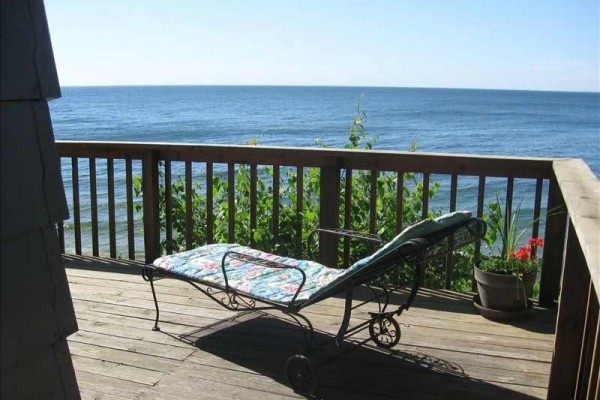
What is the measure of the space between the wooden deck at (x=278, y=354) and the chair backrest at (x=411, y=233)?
0.56 m

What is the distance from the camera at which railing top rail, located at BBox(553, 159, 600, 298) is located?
1402mm

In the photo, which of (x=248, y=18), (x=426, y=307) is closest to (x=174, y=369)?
(x=426, y=307)

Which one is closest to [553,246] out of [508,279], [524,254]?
[524,254]

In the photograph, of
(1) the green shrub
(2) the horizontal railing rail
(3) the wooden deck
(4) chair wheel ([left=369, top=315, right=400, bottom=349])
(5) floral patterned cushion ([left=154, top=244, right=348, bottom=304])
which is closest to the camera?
(2) the horizontal railing rail

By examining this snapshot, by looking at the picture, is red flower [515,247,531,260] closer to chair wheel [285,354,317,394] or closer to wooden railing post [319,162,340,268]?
wooden railing post [319,162,340,268]

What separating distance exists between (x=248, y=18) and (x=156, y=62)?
94.8 ft

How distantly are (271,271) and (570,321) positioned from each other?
4.70ft

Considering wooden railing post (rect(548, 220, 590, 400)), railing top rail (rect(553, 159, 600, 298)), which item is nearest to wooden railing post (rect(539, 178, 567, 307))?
railing top rail (rect(553, 159, 600, 298))

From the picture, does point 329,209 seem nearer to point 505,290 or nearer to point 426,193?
point 426,193

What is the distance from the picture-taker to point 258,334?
10.7 feet

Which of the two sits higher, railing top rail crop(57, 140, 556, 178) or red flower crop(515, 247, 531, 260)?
railing top rail crop(57, 140, 556, 178)

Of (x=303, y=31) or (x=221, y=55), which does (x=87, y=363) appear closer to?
(x=303, y=31)

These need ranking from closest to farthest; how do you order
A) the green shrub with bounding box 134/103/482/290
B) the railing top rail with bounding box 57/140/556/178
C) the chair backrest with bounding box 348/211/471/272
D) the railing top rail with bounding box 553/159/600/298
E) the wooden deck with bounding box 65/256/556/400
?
the railing top rail with bounding box 553/159/600/298 < the chair backrest with bounding box 348/211/471/272 < the wooden deck with bounding box 65/256/556/400 < the railing top rail with bounding box 57/140/556/178 < the green shrub with bounding box 134/103/482/290

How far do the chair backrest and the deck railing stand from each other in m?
0.47
